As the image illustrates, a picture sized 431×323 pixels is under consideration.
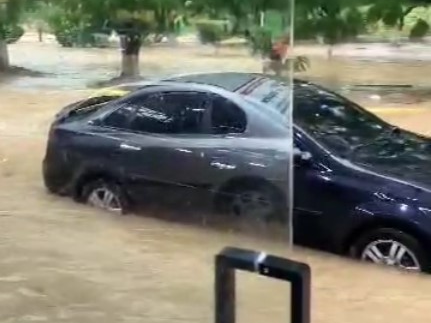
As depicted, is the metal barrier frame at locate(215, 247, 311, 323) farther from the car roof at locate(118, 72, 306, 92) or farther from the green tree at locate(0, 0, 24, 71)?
the green tree at locate(0, 0, 24, 71)

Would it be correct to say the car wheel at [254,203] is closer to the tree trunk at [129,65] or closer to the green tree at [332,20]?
the tree trunk at [129,65]

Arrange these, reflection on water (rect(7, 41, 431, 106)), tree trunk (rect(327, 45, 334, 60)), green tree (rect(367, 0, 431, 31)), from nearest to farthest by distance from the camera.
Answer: reflection on water (rect(7, 41, 431, 106)) → green tree (rect(367, 0, 431, 31)) → tree trunk (rect(327, 45, 334, 60))

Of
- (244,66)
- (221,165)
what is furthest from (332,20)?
(221,165)

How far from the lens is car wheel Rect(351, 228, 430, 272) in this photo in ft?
8.23

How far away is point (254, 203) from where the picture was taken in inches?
91.1

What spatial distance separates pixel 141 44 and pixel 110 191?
1.17 meters

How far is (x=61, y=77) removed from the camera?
15.2 ft

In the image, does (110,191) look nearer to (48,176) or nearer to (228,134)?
(48,176)

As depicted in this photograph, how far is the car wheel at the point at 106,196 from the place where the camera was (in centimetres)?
304

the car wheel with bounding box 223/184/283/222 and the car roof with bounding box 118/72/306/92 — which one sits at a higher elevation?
the car roof with bounding box 118/72/306/92

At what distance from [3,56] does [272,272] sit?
3.57m

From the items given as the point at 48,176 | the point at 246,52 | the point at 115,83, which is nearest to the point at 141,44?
the point at 115,83

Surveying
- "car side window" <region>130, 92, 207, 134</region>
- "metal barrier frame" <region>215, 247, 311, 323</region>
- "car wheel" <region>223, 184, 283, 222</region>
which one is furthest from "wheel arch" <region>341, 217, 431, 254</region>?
"metal barrier frame" <region>215, 247, 311, 323</region>

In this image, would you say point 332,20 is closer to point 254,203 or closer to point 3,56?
point 3,56
